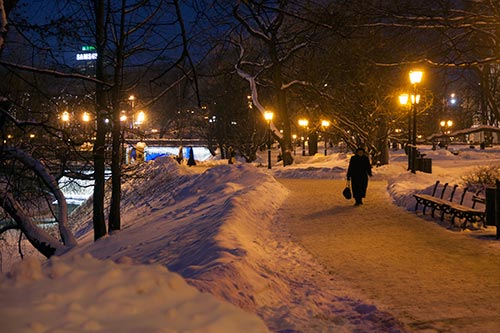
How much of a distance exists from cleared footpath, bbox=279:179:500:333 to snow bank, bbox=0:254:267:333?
2.26 metres

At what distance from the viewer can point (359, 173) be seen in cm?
1520

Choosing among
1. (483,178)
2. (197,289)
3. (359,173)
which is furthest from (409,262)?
(483,178)

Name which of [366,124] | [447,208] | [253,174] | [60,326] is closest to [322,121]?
[366,124]

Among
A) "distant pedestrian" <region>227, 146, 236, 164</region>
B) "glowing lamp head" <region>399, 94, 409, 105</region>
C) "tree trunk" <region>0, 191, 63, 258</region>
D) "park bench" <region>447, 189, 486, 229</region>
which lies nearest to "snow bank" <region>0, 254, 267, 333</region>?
"tree trunk" <region>0, 191, 63, 258</region>

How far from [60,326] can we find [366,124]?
2887cm

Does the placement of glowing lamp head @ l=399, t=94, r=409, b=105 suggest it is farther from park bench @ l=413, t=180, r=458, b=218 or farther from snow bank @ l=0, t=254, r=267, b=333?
snow bank @ l=0, t=254, r=267, b=333

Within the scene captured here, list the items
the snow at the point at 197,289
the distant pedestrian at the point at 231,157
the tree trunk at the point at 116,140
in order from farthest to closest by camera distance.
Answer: the distant pedestrian at the point at 231,157
the tree trunk at the point at 116,140
the snow at the point at 197,289

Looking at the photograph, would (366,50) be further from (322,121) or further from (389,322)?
(389,322)

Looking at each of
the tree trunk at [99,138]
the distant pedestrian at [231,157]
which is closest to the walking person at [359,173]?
the tree trunk at [99,138]

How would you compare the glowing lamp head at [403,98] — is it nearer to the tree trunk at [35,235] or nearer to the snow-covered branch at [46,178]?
the snow-covered branch at [46,178]

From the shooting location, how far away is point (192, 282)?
20.1 feet

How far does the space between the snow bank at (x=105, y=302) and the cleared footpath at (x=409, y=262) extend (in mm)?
2263

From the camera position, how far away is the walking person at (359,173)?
15.2 meters

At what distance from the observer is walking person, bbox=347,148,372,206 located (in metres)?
15.2
